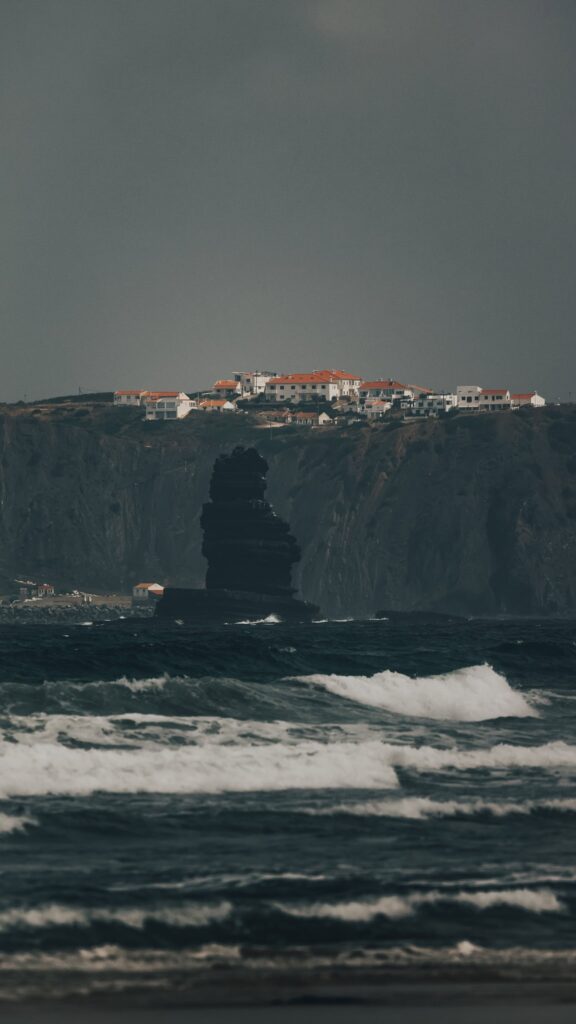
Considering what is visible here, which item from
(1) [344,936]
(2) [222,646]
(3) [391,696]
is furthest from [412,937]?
(2) [222,646]

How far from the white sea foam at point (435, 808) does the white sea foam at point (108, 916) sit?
29.2 feet

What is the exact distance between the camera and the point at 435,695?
6500 cm

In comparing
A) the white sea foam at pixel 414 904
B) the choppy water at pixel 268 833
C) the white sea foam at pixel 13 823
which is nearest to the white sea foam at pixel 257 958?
the choppy water at pixel 268 833

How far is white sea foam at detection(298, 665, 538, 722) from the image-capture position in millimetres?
62312

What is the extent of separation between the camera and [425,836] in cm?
3431

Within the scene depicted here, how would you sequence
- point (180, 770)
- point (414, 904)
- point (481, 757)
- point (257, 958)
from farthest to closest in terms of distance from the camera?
1. point (481, 757)
2. point (180, 770)
3. point (414, 904)
4. point (257, 958)

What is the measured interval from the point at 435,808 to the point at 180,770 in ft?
22.0

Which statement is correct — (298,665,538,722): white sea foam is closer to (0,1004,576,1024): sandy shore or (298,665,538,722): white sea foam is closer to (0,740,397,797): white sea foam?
(0,740,397,797): white sea foam

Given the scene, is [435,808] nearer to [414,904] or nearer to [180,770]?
[180,770]

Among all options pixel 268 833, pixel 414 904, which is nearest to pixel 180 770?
pixel 268 833

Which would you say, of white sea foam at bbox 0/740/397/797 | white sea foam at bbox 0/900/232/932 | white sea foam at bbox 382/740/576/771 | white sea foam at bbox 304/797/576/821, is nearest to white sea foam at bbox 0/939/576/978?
white sea foam at bbox 0/900/232/932

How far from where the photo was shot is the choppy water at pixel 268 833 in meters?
26.5

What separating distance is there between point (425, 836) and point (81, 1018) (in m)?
12.8

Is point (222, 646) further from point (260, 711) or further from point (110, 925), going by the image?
point (110, 925)
